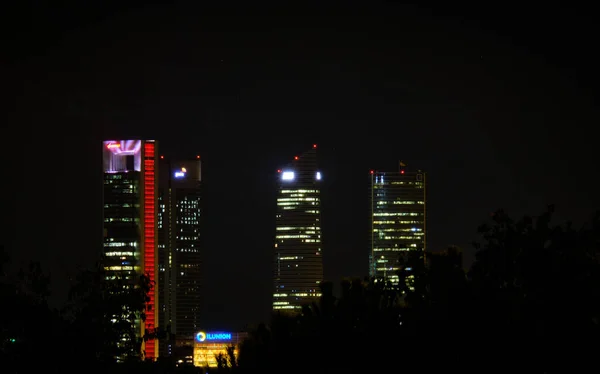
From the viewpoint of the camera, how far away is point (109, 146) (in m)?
160

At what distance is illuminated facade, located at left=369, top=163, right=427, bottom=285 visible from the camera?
18875 centimetres

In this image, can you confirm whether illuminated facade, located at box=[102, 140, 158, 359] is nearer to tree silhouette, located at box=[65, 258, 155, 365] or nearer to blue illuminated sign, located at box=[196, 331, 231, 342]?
blue illuminated sign, located at box=[196, 331, 231, 342]

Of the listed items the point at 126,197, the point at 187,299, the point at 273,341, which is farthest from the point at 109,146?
the point at 273,341

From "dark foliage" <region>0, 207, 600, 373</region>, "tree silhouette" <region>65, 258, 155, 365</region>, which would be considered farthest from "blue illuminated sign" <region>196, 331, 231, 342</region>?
"tree silhouette" <region>65, 258, 155, 365</region>

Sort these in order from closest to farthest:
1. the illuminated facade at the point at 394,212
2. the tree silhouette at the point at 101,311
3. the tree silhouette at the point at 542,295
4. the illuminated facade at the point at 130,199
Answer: the tree silhouette at the point at 542,295
the tree silhouette at the point at 101,311
the illuminated facade at the point at 130,199
the illuminated facade at the point at 394,212

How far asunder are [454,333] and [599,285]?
2964mm

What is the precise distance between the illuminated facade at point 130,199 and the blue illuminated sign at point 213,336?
12.3 metres

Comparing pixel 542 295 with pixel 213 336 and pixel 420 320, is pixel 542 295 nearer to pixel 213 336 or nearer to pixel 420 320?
pixel 420 320

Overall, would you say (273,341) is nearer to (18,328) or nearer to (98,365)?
(98,365)

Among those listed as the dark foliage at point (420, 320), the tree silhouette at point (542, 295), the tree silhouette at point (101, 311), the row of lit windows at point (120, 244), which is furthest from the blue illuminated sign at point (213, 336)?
the tree silhouette at point (542, 295)

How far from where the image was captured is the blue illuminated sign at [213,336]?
145 meters

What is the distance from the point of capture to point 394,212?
7657 inches

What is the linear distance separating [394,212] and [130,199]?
54.9 m

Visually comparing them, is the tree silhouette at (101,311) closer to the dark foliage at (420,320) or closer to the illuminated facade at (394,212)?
the dark foliage at (420,320)
